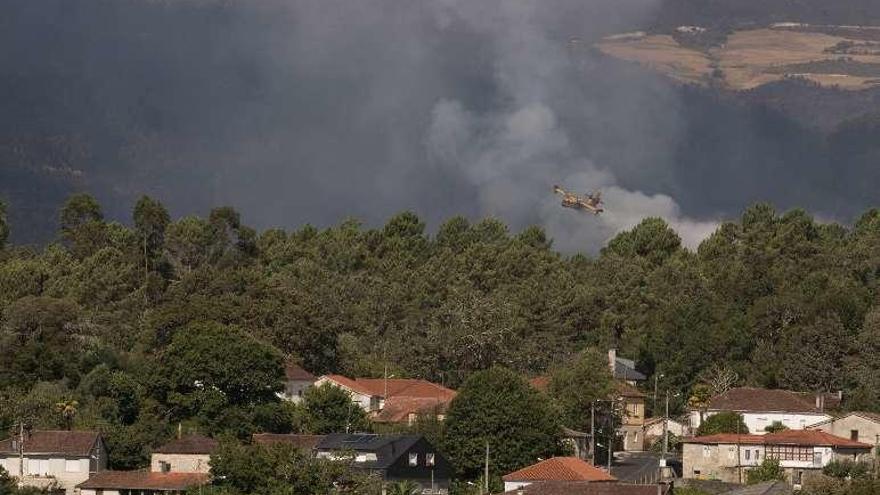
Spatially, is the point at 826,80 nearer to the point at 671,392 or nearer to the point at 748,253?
the point at 748,253

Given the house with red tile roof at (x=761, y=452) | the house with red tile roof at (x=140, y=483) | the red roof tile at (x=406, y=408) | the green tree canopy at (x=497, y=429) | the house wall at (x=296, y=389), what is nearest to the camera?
the house with red tile roof at (x=140, y=483)

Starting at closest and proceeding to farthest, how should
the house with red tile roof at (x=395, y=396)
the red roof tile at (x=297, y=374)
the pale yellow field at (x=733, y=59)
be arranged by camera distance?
1. the house with red tile roof at (x=395, y=396)
2. the red roof tile at (x=297, y=374)
3. the pale yellow field at (x=733, y=59)

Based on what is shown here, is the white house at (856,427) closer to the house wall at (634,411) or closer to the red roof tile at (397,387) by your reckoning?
the house wall at (634,411)

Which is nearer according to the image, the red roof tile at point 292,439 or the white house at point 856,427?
the red roof tile at point 292,439

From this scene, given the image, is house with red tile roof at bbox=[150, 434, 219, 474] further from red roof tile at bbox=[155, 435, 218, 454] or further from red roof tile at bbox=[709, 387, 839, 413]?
red roof tile at bbox=[709, 387, 839, 413]

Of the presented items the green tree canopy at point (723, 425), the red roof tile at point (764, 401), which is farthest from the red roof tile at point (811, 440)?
the red roof tile at point (764, 401)

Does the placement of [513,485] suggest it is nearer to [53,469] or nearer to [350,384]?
[53,469]
